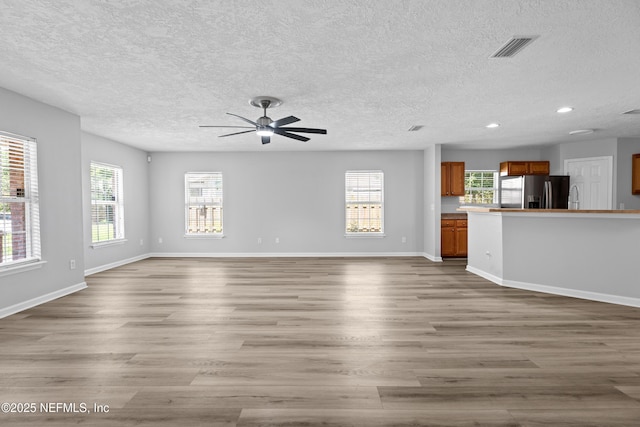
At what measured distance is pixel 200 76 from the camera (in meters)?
3.21

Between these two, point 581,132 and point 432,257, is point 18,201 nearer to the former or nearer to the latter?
point 432,257

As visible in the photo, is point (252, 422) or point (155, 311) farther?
point (155, 311)

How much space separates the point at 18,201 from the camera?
3.79 m

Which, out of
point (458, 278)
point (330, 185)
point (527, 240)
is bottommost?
point (458, 278)

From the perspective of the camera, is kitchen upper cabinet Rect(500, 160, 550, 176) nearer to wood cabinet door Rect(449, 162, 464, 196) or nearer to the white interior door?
the white interior door

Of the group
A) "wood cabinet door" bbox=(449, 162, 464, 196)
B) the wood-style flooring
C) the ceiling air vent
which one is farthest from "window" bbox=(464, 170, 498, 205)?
the ceiling air vent

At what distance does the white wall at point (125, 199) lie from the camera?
5.63 metres

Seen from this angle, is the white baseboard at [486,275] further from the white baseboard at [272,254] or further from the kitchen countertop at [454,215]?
the white baseboard at [272,254]

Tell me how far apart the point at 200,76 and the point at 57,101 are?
2.28m

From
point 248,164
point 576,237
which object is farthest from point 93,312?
point 576,237

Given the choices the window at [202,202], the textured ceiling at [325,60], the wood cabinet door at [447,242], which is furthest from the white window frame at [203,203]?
the wood cabinet door at [447,242]

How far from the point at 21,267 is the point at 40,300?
56 centimetres

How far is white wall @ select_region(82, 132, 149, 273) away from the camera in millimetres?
5633

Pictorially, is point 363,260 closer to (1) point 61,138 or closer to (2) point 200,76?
(2) point 200,76
